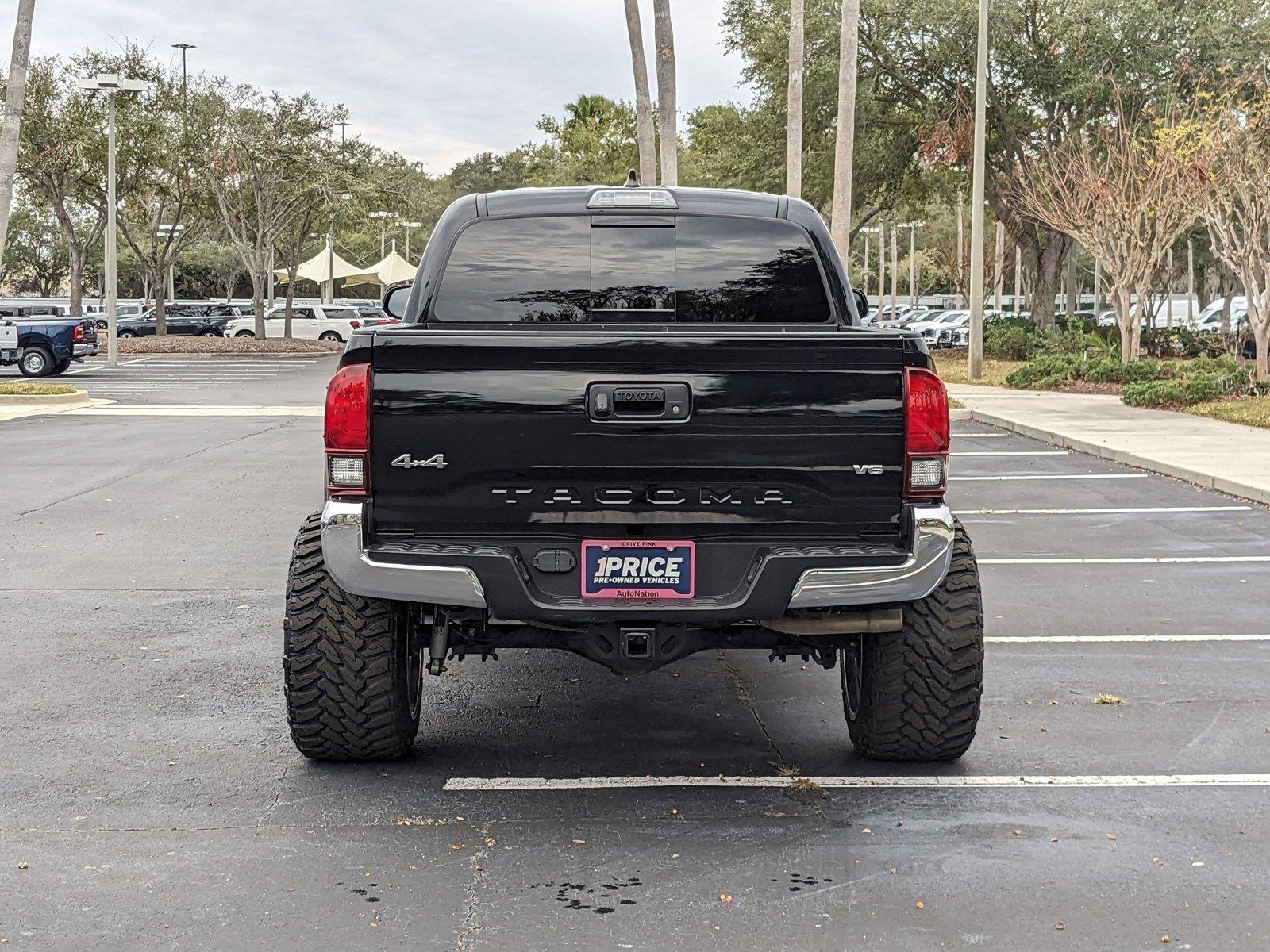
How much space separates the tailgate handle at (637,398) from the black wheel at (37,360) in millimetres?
31922

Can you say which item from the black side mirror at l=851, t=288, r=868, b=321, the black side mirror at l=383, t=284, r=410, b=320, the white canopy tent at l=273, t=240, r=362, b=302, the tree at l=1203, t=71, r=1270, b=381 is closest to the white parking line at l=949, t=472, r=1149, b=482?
the black side mirror at l=851, t=288, r=868, b=321

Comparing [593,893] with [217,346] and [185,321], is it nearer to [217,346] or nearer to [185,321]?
[217,346]

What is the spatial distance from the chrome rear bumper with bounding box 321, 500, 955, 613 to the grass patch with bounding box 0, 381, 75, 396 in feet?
76.1

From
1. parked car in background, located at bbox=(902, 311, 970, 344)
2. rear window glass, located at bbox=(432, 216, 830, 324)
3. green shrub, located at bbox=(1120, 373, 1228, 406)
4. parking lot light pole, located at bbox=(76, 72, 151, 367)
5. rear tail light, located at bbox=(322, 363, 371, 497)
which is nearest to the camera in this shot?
rear tail light, located at bbox=(322, 363, 371, 497)

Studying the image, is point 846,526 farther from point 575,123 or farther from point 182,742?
point 575,123

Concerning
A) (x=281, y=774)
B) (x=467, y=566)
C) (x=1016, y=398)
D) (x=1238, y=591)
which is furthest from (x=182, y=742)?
(x=1016, y=398)

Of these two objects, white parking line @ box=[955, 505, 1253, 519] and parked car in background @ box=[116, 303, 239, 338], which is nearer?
white parking line @ box=[955, 505, 1253, 519]

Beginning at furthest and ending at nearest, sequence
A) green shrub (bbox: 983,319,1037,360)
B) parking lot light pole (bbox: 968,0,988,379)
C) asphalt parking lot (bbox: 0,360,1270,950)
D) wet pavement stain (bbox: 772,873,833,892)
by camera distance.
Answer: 1. green shrub (bbox: 983,319,1037,360)
2. parking lot light pole (bbox: 968,0,988,379)
3. wet pavement stain (bbox: 772,873,833,892)
4. asphalt parking lot (bbox: 0,360,1270,950)

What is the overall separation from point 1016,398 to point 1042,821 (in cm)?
2173

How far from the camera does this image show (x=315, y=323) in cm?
5800

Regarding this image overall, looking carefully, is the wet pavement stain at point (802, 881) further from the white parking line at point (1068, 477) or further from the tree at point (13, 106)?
the tree at point (13, 106)

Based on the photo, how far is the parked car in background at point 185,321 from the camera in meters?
56.7

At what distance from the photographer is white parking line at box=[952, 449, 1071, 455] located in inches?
715

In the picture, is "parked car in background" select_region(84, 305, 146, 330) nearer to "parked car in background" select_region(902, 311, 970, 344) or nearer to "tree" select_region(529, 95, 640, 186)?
"tree" select_region(529, 95, 640, 186)
